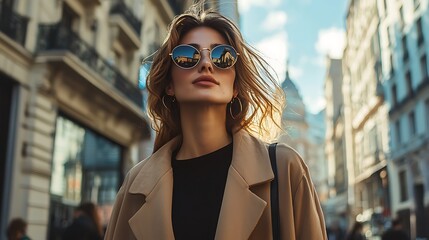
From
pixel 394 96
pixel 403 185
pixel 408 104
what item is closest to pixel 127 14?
pixel 408 104

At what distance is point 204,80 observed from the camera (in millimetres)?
1936

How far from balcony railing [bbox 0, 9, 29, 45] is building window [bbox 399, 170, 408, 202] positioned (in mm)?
27780

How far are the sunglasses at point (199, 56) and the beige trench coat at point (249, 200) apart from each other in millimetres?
298

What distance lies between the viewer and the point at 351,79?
→ 175 feet

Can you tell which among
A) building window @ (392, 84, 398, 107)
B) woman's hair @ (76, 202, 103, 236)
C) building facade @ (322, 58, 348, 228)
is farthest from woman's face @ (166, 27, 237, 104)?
building facade @ (322, 58, 348, 228)

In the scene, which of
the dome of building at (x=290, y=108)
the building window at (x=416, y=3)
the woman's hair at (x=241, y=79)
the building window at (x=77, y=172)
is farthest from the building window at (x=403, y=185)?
the woman's hair at (x=241, y=79)

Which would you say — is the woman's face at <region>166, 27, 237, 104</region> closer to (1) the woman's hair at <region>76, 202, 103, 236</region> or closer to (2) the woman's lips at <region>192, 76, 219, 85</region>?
(2) the woman's lips at <region>192, 76, 219, 85</region>

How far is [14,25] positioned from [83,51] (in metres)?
2.91

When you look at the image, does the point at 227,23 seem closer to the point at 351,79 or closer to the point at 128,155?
the point at 128,155

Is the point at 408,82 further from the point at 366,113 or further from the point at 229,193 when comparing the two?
the point at 229,193

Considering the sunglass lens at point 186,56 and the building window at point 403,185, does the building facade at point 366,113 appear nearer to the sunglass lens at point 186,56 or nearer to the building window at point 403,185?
the building window at point 403,185

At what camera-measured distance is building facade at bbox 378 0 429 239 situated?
29.1 m

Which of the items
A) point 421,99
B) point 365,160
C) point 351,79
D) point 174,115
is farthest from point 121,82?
point 351,79

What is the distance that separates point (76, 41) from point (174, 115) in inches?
483
